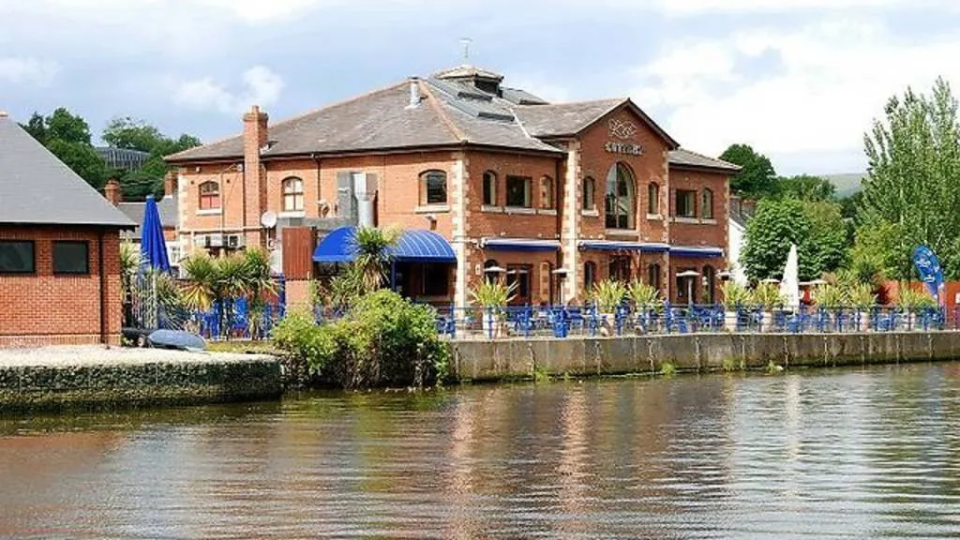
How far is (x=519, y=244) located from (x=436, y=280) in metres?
3.04

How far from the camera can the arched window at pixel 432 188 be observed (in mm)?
54469

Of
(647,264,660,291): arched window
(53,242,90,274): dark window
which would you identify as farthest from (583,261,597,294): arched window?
(53,242,90,274): dark window

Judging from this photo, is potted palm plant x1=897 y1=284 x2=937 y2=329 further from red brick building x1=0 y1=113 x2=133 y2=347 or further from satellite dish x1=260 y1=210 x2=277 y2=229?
red brick building x1=0 y1=113 x2=133 y2=347

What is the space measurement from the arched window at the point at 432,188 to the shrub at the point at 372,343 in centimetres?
→ 1350

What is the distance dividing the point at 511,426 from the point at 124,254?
12.8 m

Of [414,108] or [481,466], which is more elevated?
[414,108]

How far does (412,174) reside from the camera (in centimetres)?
5475

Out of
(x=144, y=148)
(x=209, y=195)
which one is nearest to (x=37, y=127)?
(x=144, y=148)

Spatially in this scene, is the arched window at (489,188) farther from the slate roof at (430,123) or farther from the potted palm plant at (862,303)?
the potted palm plant at (862,303)

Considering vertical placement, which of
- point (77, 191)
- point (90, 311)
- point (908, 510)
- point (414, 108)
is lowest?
point (908, 510)

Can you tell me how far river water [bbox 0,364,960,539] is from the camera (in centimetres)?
1914

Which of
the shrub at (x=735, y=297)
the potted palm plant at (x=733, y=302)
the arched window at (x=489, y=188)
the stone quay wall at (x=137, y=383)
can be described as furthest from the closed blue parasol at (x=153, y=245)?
the shrub at (x=735, y=297)

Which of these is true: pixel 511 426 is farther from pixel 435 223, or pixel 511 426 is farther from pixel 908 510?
pixel 435 223

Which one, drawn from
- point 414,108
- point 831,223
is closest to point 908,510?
point 414,108
